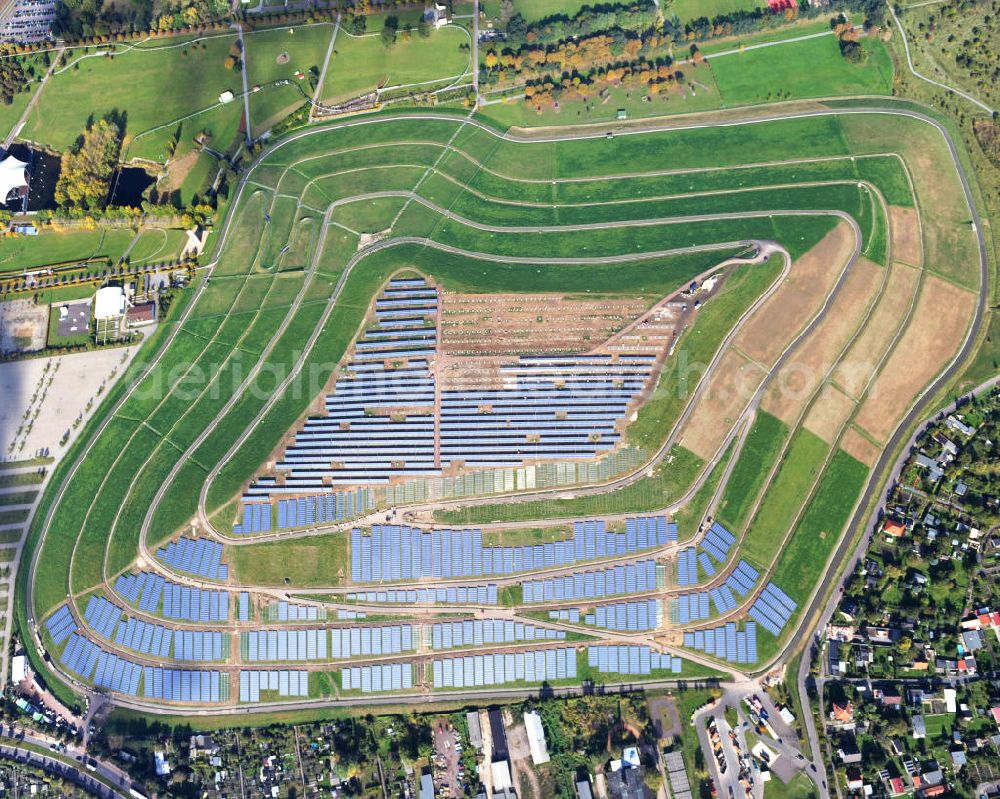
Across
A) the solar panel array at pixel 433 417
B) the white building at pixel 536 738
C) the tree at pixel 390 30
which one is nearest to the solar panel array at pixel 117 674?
the solar panel array at pixel 433 417

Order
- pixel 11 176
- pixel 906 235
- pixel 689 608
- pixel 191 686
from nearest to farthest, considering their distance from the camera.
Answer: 1. pixel 689 608
2. pixel 191 686
3. pixel 906 235
4. pixel 11 176

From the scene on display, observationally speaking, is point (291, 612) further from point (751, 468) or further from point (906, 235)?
point (906, 235)

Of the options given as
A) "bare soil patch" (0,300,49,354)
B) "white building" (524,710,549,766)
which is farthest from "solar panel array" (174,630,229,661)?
"bare soil patch" (0,300,49,354)

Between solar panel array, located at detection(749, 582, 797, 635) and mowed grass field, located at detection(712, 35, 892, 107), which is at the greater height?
mowed grass field, located at detection(712, 35, 892, 107)

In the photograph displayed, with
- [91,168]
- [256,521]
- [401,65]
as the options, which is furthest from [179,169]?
[256,521]

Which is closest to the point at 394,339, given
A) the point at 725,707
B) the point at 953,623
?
the point at 725,707

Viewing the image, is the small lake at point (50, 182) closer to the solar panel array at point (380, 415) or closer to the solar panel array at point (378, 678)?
the solar panel array at point (380, 415)

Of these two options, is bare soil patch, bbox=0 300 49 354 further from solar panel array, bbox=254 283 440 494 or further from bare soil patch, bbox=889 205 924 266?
bare soil patch, bbox=889 205 924 266
